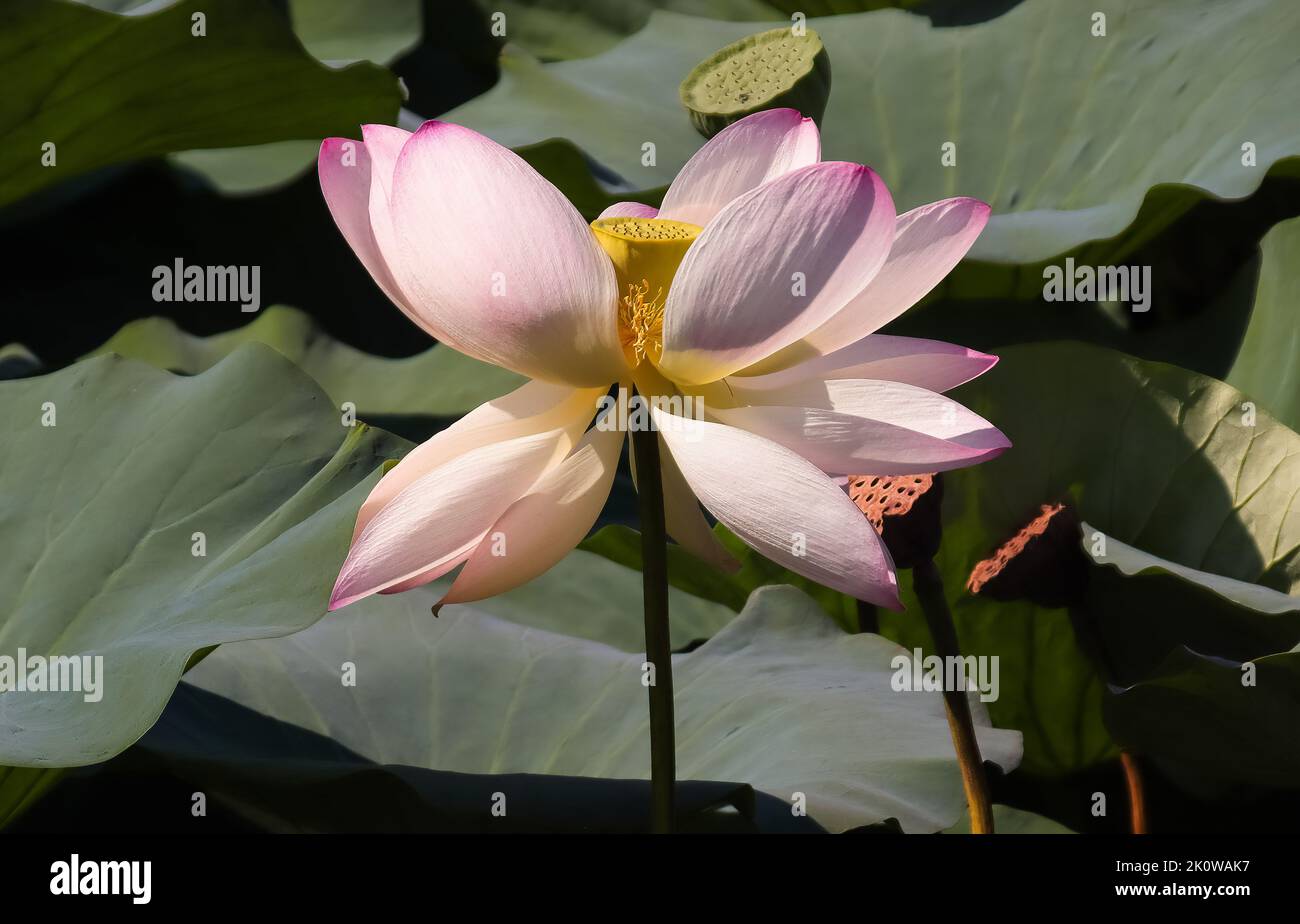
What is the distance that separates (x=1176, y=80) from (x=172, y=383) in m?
1.12

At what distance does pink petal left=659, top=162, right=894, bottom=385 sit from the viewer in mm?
383

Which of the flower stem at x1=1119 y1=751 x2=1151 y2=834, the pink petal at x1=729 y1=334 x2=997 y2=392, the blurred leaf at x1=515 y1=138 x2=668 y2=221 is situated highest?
the blurred leaf at x1=515 y1=138 x2=668 y2=221

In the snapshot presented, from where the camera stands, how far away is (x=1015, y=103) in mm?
1505

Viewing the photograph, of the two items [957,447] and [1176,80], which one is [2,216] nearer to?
[1176,80]

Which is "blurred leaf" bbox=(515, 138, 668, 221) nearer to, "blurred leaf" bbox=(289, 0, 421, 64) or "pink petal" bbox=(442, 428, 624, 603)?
"blurred leaf" bbox=(289, 0, 421, 64)

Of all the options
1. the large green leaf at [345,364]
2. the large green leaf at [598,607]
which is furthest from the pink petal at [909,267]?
the large green leaf at [345,364]

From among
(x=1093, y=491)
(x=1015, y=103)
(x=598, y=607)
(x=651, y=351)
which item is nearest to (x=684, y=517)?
(x=651, y=351)

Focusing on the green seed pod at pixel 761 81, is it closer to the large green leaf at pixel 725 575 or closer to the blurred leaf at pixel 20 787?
the large green leaf at pixel 725 575

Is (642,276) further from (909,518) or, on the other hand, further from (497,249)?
(909,518)

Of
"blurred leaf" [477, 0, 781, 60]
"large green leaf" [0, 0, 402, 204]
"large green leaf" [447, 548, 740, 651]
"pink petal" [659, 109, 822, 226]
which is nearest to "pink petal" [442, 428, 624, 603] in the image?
"pink petal" [659, 109, 822, 226]

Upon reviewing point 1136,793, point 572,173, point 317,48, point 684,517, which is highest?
point 317,48

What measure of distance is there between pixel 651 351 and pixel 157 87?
99cm

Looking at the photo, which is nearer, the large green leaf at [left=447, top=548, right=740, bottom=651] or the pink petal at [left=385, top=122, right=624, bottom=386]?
the pink petal at [left=385, top=122, right=624, bottom=386]

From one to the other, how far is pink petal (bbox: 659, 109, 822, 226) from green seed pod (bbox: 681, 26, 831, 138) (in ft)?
1.59
